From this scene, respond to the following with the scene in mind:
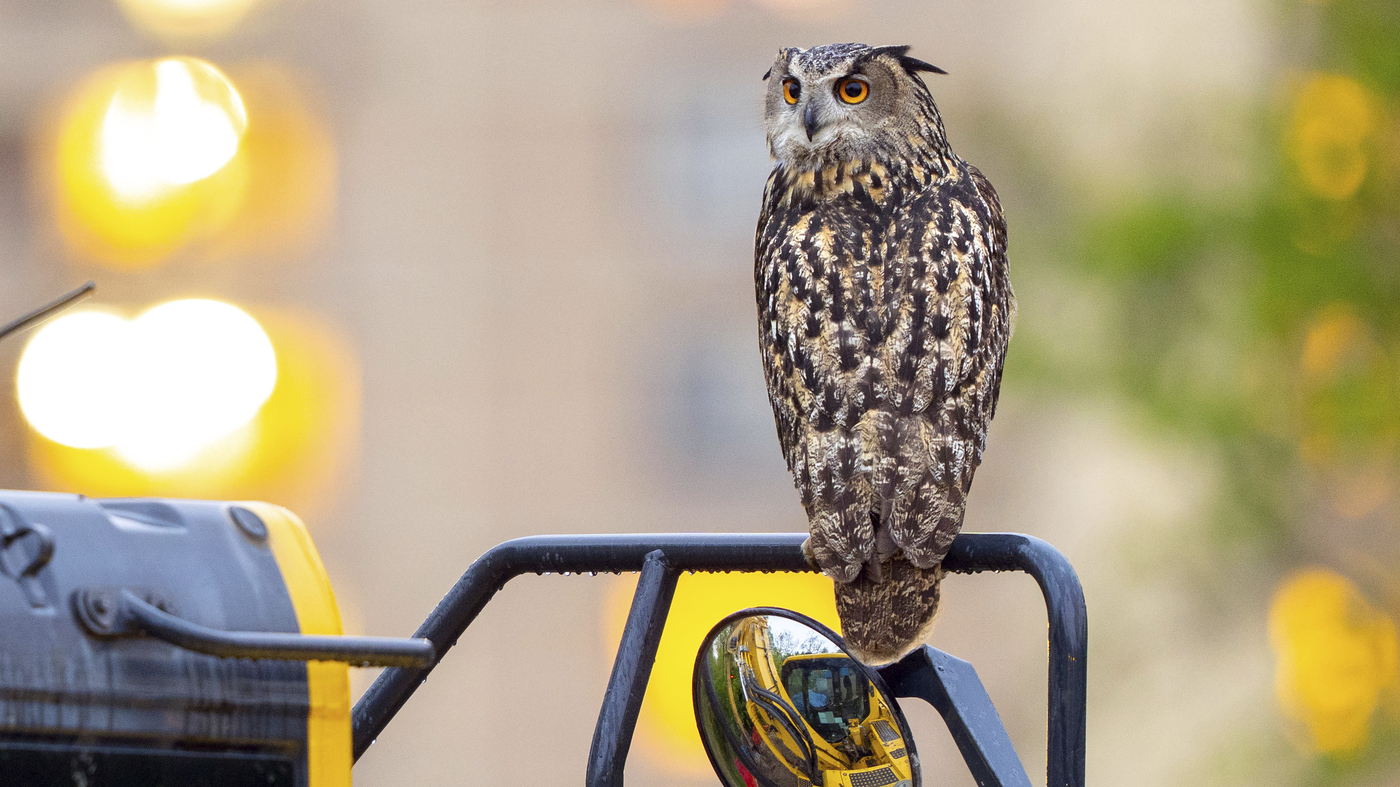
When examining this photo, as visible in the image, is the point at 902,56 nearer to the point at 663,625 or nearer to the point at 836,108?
the point at 836,108

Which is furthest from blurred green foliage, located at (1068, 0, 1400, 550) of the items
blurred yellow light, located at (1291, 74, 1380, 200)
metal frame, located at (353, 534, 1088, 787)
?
metal frame, located at (353, 534, 1088, 787)

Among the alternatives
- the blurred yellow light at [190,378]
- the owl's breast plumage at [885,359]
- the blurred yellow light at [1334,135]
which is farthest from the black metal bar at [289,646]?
the blurred yellow light at [190,378]

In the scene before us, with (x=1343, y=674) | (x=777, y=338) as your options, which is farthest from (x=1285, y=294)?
(x=777, y=338)

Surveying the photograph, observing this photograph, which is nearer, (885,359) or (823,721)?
(823,721)

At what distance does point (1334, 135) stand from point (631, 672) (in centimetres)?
924

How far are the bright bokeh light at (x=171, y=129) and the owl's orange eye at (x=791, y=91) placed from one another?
16.5m

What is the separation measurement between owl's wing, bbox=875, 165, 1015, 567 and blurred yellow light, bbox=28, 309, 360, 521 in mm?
15643

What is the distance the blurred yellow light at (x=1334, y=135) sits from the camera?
9586 mm

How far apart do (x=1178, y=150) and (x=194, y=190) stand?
12.6 meters

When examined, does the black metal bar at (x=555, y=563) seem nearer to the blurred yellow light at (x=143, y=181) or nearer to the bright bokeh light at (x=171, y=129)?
the blurred yellow light at (x=143, y=181)

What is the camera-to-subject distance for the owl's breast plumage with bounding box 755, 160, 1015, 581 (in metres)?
2.88

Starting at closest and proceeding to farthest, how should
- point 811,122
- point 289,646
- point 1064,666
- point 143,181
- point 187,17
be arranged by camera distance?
point 289,646, point 1064,666, point 811,122, point 187,17, point 143,181

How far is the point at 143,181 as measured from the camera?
19.7m

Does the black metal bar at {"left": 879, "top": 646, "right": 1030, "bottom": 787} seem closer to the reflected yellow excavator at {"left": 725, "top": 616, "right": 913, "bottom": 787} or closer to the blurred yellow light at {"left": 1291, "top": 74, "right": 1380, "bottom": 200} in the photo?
the reflected yellow excavator at {"left": 725, "top": 616, "right": 913, "bottom": 787}
